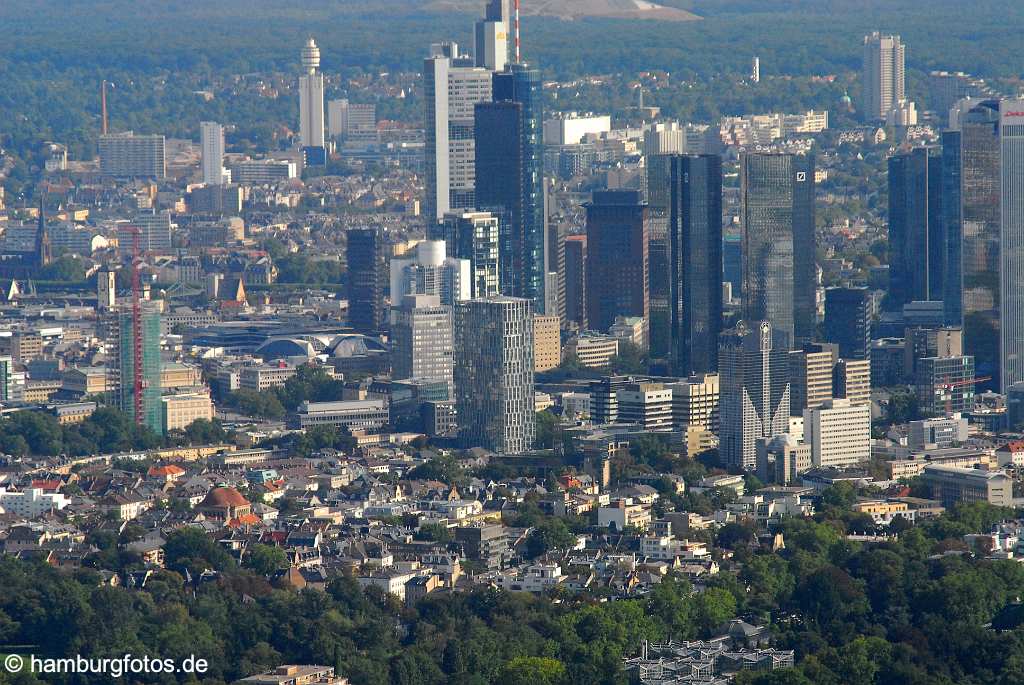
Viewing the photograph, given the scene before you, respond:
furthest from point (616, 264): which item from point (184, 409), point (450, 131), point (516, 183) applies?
point (184, 409)

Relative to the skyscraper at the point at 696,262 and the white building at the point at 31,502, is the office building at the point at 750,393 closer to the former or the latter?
the skyscraper at the point at 696,262

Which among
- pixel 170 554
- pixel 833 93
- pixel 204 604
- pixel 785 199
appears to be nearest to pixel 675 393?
pixel 785 199

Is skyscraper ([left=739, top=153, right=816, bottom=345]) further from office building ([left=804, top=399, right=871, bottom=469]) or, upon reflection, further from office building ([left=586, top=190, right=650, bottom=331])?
office building ([left=804, top=399, right=871, bottom=469])

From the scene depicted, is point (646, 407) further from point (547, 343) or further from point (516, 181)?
point (516, 181)

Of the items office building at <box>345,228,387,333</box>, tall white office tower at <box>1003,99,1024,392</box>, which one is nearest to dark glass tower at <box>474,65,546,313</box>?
office building at <box>345,228,387,333</box>

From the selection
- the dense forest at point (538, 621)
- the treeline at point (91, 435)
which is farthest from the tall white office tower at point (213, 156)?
the dense forest at point (538, 621)

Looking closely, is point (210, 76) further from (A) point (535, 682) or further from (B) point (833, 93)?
(A) point (535, 682)
